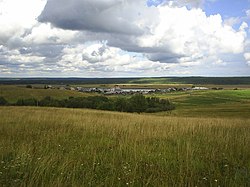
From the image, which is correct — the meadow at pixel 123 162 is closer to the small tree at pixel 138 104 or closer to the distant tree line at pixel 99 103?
the distant tree line at pixel 99 103

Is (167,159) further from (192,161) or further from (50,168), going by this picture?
(50,168)

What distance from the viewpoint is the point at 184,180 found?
458 centimetres

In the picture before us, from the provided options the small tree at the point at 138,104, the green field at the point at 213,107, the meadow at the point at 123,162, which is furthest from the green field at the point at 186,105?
the meadow at the point at 123,162

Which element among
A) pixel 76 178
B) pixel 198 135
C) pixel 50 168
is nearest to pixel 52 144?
pixel 50 168

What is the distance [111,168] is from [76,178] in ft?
2.38

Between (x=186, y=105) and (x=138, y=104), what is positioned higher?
(x=138, y=104)

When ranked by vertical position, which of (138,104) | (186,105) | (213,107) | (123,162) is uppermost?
(123,162)

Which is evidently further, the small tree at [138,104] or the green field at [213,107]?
the small tree at [138,104]

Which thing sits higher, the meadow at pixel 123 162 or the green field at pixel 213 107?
the meadow at pixel 123 162

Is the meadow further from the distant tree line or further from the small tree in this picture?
the small tree

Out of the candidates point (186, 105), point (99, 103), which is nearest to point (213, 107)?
point (186, 105)

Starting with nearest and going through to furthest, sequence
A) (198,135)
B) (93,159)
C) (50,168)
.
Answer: (50,168), (93,159), (198,135)

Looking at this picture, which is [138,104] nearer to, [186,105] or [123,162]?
[186,105]

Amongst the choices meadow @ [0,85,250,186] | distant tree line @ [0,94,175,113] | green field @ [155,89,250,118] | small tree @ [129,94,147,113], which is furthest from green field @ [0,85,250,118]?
meadow @ [0,85,250,186]
